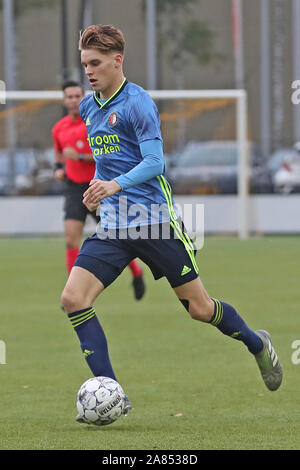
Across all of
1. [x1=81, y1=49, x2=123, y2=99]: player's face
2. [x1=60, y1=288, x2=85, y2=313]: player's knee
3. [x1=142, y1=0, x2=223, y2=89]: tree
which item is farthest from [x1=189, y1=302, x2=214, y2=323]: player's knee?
[x1=142, y1=0, x2=223, y2=89]: tree

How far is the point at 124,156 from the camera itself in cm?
623

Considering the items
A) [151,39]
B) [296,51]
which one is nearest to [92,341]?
[151,39]

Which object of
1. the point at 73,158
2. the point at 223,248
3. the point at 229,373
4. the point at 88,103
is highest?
the point at 88,103

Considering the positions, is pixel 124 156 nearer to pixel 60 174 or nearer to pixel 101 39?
pixel 101 39

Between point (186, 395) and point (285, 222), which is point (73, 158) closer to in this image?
point (186, 395)

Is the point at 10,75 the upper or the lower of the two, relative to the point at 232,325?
upper

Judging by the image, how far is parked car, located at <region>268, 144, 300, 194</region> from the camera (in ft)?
71.4

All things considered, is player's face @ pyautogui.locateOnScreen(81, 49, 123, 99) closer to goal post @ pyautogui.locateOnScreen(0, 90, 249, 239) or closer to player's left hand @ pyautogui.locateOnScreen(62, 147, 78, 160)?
player's left hand @ pyautogui.locateOnScreen(62, 147, 78, 160)

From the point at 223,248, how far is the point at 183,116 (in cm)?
428

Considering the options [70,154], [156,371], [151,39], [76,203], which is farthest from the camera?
[151,39]

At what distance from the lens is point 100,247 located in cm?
627

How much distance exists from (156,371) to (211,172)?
47.6ft

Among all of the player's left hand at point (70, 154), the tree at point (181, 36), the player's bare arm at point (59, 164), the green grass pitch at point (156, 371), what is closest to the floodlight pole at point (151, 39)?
the tree at point (181, 36)
